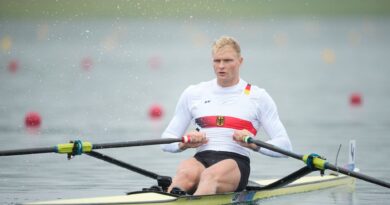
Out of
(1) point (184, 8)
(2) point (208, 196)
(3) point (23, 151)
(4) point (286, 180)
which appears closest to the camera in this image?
(3) point (23, 151)

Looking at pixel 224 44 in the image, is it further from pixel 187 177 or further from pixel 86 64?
pixel 86 64

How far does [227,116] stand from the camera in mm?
10547

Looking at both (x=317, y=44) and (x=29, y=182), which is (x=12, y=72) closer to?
(x=29, y=182)

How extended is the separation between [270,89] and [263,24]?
52257 millimetres

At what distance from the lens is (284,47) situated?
5319 centimetres

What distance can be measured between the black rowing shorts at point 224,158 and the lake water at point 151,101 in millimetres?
705

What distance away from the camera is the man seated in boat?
10.3 metres

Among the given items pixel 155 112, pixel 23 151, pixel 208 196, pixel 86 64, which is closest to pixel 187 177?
pixel 208 196

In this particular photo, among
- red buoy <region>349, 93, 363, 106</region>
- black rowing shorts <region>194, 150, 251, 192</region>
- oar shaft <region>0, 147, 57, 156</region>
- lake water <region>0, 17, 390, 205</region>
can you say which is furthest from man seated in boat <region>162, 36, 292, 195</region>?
red buoy <region>349, 93, 363, 106</region>

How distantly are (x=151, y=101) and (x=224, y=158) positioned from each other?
13443 mm

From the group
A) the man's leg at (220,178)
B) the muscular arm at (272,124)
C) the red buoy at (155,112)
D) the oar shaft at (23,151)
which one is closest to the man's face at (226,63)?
the muscular arm at (272,124)

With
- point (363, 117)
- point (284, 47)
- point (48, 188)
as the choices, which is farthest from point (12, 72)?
point (284, 47)

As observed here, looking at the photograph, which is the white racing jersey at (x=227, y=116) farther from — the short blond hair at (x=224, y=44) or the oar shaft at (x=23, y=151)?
the oar shaft at (x=23, y=151)

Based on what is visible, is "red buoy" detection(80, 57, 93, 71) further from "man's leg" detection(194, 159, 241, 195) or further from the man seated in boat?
"man's leg" detection(194, 159, 241, 195)
